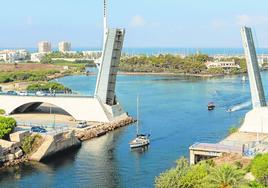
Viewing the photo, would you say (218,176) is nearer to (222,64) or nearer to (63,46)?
(222,64)

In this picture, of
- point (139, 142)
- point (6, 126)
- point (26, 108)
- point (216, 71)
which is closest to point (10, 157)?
point (6, 126)

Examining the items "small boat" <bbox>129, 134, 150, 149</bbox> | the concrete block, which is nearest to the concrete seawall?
the concrete block

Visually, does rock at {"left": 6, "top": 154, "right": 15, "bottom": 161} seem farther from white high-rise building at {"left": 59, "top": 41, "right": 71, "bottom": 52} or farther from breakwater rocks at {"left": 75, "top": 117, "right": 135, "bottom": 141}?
white high-rise building at {"left": 59, "top": 41, "right": 71, "bottom": 52}

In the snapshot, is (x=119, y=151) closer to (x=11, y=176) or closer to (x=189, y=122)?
(x=11, y=176)

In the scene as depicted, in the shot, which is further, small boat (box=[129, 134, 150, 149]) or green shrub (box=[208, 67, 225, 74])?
green shrub (box=[208, 67, 225, 74])

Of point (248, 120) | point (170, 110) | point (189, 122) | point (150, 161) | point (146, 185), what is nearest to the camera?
point (146, 185)

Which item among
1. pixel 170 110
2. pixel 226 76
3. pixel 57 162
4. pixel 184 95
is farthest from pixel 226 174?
pixel 226 76

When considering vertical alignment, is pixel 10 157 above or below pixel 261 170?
below
